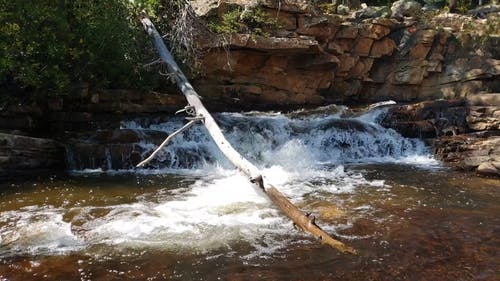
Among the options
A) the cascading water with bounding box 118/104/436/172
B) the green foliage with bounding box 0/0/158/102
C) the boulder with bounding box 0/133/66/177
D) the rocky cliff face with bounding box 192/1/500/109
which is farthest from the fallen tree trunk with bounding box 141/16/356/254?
the rocky cliff face with bounding box 192/1/500/109

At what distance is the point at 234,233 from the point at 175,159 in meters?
5.25

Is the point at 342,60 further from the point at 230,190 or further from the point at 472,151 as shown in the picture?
the point at 230,190

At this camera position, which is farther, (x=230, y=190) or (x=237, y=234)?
(x=230, y=190)

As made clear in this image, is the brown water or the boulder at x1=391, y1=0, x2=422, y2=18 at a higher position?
the boulder at x1=391, y1=0, x2=422, y2=18

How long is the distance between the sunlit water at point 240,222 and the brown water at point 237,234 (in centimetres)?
2

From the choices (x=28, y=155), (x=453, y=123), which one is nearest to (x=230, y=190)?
(x=28, y=155)

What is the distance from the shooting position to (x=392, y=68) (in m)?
18.0

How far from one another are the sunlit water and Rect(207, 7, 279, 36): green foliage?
407 cm

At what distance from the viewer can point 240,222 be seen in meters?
6.48

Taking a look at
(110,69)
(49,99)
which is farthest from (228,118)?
(49,99)

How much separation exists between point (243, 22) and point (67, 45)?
5.93 metres

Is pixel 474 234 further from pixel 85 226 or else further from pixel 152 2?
pixel 152 2

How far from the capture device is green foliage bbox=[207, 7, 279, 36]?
13.9 metres

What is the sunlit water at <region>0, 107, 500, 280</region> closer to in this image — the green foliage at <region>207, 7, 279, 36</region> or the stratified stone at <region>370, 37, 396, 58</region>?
the green foliage at <region>207, 7, 279, 36</region>
